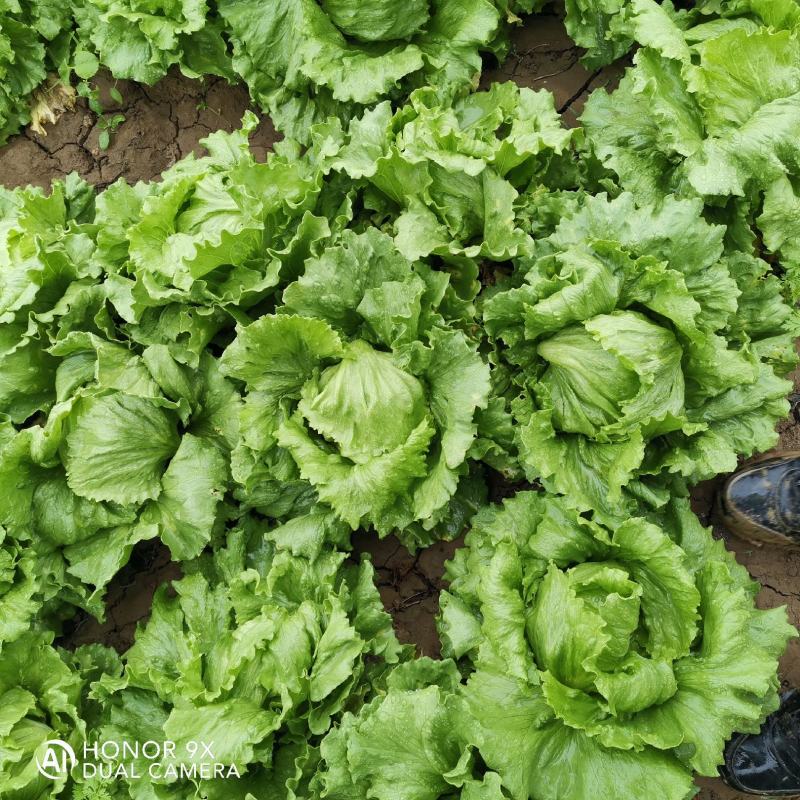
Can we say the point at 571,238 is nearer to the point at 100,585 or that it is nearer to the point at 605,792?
the point at 605,792

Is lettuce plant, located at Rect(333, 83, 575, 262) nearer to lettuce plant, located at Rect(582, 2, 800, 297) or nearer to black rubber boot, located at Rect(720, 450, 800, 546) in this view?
lettuce plant, located at Rect(582, 2, 800, 297)

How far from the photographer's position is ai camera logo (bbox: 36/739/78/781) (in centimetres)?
354

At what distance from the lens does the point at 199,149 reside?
480 centimetres

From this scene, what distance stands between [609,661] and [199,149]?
3.64 metres

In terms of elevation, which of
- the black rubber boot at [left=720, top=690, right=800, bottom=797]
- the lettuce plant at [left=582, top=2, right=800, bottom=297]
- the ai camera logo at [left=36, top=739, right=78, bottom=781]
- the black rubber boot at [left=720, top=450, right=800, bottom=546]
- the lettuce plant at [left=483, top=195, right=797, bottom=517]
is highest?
the lettuce plant at [left=582, top=2, right=800, bottom=297]

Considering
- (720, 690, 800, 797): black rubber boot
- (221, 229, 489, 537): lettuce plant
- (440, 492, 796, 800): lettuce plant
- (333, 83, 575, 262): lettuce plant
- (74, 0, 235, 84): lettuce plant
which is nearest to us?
(440, 492, 796, 800): lettuce plant

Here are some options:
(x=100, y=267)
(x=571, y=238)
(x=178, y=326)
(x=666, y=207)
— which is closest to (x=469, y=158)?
(x=571, y=238)

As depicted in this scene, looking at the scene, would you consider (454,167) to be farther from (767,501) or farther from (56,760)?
(56,760)

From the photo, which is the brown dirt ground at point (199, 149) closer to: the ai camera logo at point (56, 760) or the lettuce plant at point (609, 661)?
the ai camera logo at point (56, 760)

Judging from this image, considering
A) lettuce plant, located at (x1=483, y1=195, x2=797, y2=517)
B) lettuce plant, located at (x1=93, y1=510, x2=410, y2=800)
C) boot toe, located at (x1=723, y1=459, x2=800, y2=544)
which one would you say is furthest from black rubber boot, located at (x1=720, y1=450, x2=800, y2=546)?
lettuce plant, located at (x1=93, y1=510, x2=410, y2=800)

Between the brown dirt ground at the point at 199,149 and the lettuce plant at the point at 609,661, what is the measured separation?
0.84m

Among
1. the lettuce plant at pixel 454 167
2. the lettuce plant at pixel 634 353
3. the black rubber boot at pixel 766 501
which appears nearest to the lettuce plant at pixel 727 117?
the lettuce plant at pixel 634 353

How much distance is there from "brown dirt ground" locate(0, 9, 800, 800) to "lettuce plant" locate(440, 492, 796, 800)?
0.84 metres

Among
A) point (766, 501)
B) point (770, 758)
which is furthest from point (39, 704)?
point (766, 501)
